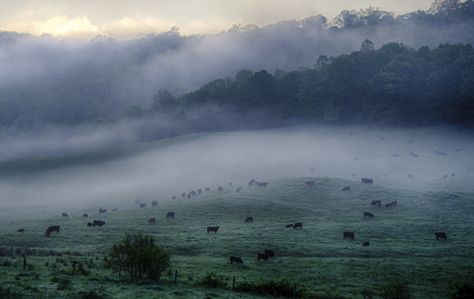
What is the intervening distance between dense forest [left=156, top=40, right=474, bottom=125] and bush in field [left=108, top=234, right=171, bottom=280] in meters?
114

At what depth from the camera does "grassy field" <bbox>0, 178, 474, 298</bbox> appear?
3058cm

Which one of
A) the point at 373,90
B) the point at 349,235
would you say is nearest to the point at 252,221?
A: the point at 349,235

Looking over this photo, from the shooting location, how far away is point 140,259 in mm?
30969

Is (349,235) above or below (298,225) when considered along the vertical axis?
below

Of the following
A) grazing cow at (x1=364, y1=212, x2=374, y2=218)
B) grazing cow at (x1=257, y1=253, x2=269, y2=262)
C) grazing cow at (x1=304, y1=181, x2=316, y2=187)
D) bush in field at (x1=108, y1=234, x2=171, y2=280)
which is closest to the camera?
bush in field at (x1=108, y1=234, x2=171, y2=280)

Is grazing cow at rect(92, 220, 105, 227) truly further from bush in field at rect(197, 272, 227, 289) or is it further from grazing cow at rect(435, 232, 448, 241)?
grazing cow at rect(435, 232, 448, 241)

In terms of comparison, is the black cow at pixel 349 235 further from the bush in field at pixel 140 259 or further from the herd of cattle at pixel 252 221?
the bush in field at pixel 140 259

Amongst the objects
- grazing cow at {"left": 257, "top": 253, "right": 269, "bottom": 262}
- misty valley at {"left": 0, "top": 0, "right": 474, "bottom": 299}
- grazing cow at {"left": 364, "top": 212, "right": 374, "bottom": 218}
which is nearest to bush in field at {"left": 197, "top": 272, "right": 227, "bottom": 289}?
misty valley at {"left": 0, "top": 0, "right": 474, "bottom": 299}

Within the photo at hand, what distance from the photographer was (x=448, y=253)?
41000mm

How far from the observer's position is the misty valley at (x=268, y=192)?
105 feet

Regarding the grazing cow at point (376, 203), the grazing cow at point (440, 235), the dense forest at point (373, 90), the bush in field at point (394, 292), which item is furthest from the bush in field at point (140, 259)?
the dense forest at point (373, 90)

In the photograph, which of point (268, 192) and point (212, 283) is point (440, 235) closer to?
point (212, 283)

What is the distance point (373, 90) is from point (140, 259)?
123 meters

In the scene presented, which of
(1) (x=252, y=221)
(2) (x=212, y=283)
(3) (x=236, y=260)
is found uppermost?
(1) (x=252, y=221)
